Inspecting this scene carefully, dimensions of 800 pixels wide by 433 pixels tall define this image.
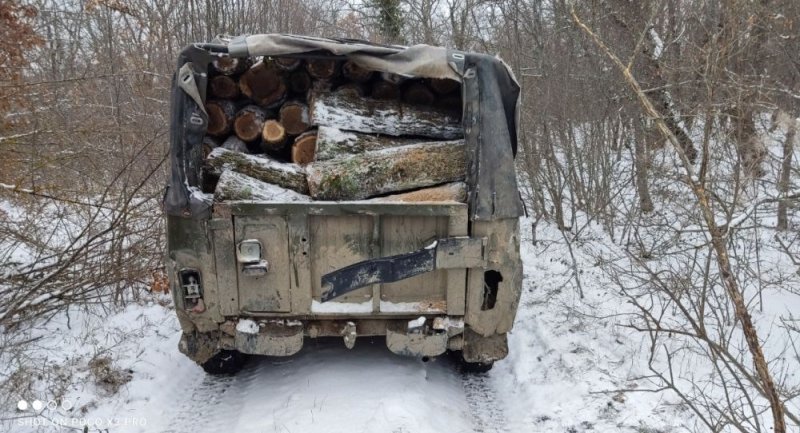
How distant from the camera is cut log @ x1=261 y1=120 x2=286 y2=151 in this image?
4633 millimetres

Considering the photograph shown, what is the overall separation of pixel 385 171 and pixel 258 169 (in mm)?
908

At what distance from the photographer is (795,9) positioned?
245 inches

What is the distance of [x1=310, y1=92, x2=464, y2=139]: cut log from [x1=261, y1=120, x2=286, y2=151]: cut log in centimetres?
35

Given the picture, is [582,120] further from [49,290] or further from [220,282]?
[49,290]

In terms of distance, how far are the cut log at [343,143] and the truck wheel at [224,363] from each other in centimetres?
162

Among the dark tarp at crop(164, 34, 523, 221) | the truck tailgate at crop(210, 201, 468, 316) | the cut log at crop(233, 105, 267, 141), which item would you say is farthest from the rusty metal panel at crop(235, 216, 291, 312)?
the cut log at crop(233, 105, 267, 141)

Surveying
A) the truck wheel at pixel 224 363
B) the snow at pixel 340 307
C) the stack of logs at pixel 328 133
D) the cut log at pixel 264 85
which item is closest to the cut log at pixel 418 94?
the stack of logs at pixel 328 133

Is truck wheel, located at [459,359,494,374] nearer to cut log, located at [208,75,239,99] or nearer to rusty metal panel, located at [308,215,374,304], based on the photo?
rusty metal panel, located at [308,215,374,304]

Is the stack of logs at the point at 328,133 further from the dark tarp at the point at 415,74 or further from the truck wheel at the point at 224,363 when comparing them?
the truck wheel at the point at 224,363

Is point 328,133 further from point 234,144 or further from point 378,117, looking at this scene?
point 234,144

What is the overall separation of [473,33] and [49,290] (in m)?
13.9

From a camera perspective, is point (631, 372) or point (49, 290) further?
point (49, 290)

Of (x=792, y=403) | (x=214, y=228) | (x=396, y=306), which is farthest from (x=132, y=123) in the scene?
(x=792, y=403)

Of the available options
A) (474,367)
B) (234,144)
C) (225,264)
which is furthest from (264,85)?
(474,367)
